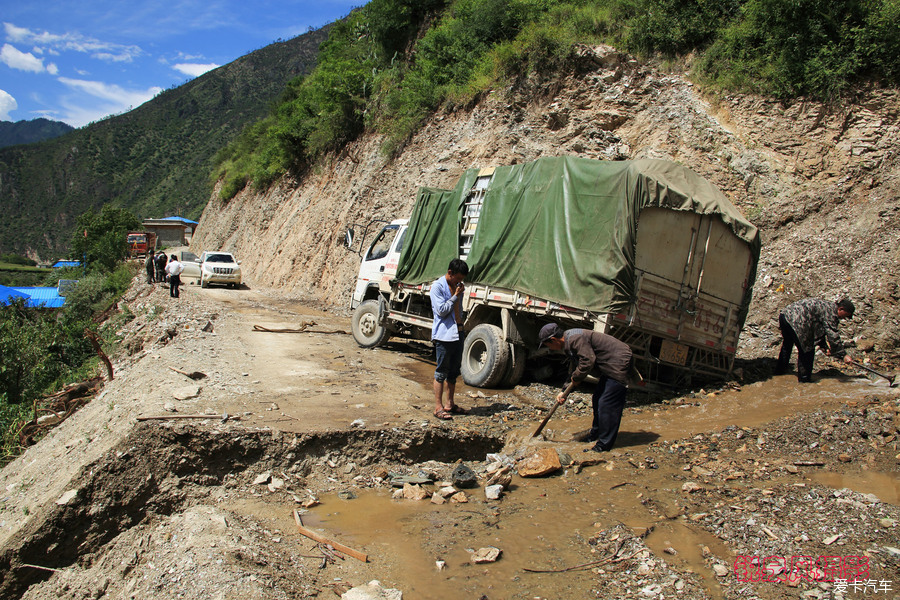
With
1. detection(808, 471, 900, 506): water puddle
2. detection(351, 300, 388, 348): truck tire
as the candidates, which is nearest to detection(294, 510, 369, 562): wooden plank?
detection(808, 471, 900, 506): water puddle

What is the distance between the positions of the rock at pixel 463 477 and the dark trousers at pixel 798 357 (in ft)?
18.7

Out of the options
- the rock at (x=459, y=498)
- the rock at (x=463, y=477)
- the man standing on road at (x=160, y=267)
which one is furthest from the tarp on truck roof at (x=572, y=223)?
the man standing on road at (x=160, y=267)

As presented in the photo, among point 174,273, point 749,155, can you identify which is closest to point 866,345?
point 749,155

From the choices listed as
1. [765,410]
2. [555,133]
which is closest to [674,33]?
[555,133]

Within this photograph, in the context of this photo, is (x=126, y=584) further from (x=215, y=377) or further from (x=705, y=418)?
(x=705, y=418)

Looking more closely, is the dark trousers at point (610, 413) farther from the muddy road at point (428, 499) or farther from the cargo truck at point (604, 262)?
the cargo truck at point (604, 262)

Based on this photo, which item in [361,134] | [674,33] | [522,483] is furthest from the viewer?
[361,134]

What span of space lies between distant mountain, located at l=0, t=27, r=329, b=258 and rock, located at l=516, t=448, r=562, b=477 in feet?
303

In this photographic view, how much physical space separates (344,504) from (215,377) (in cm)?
313

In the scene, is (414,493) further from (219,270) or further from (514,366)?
(219,270)

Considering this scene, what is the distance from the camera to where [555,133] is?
1452cm

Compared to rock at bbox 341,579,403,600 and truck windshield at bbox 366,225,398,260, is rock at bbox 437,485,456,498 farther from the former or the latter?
truck windshield at bbox 366,225,398,260

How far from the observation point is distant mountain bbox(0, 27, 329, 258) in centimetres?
9262

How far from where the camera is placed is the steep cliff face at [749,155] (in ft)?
31.3
